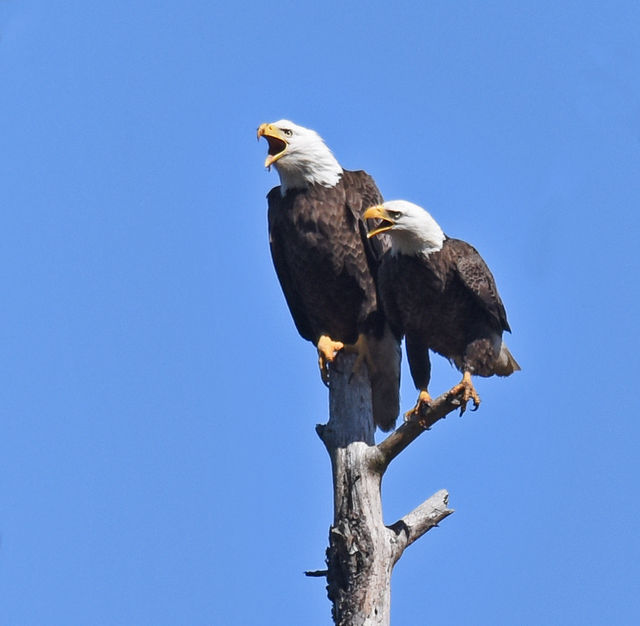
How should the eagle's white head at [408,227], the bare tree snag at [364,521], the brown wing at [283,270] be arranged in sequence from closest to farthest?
the bare tree snag at [364,521] < the eagle's white head at [408,227] < the brown wing at [283,270]

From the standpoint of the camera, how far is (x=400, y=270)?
7.23 metres

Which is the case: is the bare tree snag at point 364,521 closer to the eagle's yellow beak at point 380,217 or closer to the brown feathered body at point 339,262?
the brown feathered body at point 339,262

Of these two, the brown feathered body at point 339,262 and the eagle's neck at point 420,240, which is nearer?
the eagle's neck at point 420,240

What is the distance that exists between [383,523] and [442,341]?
1.33 m

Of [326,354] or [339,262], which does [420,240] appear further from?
[326,354]

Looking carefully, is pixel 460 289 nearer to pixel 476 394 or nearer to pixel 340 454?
pixel 476 394

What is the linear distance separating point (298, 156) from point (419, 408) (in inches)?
77.5

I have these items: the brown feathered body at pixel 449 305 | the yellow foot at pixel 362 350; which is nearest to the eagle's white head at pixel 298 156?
the brown feathered body at pixel 449 305

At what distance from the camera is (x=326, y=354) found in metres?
7.81

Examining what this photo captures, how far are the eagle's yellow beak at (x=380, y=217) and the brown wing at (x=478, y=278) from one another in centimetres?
40

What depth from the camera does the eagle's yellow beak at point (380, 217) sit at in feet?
23.5

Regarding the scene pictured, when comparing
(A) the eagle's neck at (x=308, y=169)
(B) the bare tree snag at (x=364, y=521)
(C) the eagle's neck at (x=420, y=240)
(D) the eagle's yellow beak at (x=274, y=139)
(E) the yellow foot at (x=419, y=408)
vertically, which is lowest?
(B) the bare tree snag at (x=364, y=521)

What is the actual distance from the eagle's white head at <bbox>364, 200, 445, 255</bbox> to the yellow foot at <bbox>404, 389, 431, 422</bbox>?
879 mm

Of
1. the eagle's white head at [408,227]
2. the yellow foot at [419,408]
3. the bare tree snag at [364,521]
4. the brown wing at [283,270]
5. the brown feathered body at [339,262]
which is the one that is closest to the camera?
the bare tree snag at [364,521]
